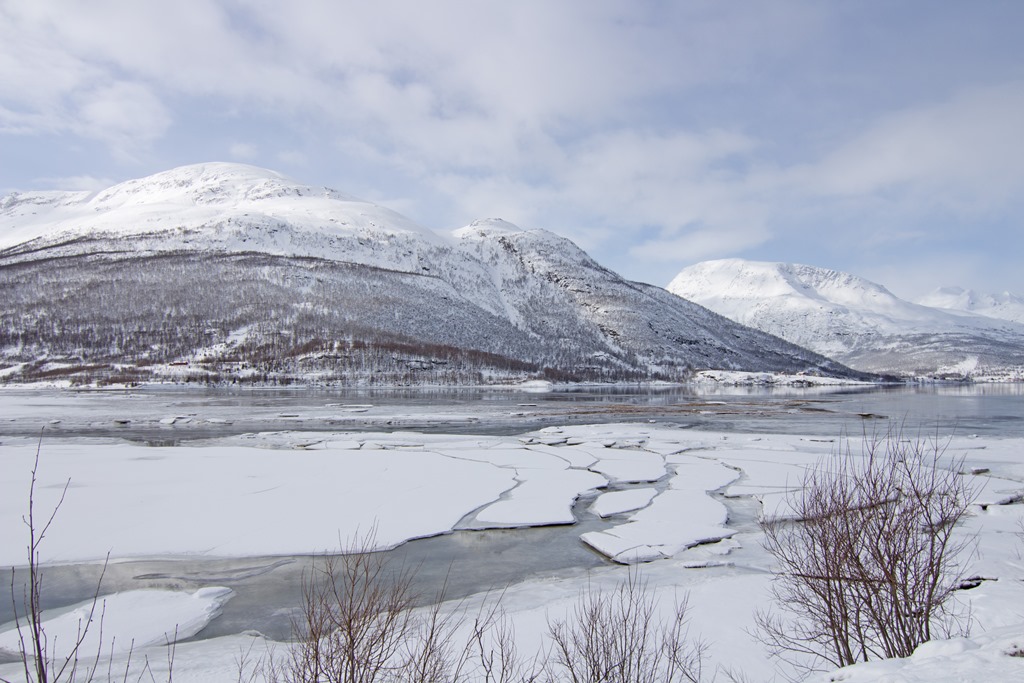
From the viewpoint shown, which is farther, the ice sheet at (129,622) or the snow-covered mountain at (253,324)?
the snow-covered mountain at (253,324)

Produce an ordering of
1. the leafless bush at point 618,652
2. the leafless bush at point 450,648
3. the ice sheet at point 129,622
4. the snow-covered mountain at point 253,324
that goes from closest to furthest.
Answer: the leafless bush at point 450,648
the leafless bush at point 618,652
the ice sheet at point 129,622
the snow-covered mountain at point 253,324

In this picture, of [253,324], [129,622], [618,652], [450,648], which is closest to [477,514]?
[129,622]

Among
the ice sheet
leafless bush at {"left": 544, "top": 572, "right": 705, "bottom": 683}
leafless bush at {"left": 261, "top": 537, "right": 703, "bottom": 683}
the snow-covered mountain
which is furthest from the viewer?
the snow-covered mountain

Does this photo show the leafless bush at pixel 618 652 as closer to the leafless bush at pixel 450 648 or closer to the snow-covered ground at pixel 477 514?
the leafless bush at pixel 450 648

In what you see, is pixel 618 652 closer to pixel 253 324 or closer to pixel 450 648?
pixel 450 648

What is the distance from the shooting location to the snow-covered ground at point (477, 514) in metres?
7.82

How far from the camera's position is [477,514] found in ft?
49.0

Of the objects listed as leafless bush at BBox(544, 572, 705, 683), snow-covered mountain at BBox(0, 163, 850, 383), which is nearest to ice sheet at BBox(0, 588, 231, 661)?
leafless bush at BBox(544, 572, 705, 683)

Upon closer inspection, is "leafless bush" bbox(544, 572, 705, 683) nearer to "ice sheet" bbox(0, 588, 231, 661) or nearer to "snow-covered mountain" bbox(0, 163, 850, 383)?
"ice sheet" bbox(0, 588, 231, 661)

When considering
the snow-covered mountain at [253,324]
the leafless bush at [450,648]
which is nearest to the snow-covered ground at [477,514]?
the leafless bush at [450,648]

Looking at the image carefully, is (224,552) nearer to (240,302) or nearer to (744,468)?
(744,468)

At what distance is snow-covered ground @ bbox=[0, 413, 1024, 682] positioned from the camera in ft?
25.6

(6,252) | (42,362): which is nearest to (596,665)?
(42,362)

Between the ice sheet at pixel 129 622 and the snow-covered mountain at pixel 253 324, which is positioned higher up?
the snow-covered mountain at pixel 253 324
